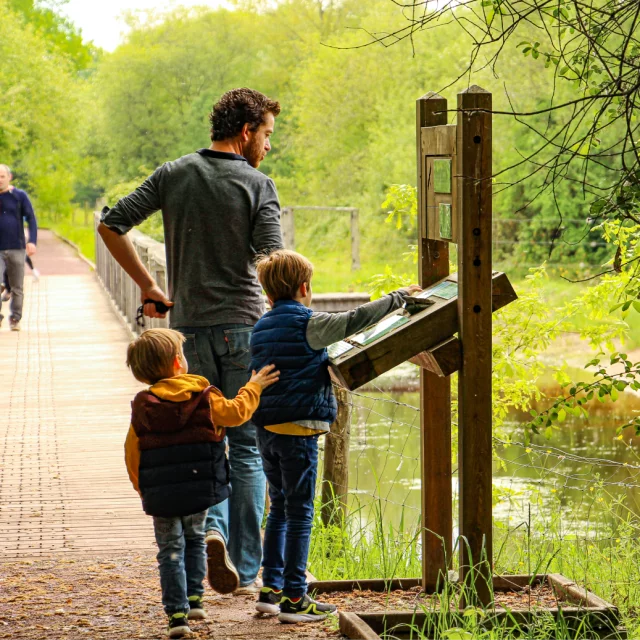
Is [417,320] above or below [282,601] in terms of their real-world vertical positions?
above

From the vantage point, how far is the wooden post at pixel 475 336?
3332mm

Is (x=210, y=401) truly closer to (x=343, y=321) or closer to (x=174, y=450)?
(x=174, y=450)

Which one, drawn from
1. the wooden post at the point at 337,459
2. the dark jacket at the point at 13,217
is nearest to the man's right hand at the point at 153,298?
the wooden post at the point at 337,459

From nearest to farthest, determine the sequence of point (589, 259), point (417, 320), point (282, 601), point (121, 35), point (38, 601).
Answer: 1. point (417, 320)
2. point (282, 601)
3. point (38, 601)
4. point (589, 259)
5. point (121, 35)

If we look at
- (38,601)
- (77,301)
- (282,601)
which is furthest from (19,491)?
(77,301)

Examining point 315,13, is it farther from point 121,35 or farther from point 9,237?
point 9,237

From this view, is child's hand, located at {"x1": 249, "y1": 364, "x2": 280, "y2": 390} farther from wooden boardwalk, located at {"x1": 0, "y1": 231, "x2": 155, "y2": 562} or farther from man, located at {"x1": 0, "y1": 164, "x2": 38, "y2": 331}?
man, located at {"x1": 0, "y1": 164, "x2": 38, "y2": 331}

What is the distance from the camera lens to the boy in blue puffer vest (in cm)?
357

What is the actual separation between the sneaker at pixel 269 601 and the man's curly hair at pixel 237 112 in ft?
5.04

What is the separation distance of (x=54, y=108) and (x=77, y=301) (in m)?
24.7

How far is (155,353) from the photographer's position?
137 inches

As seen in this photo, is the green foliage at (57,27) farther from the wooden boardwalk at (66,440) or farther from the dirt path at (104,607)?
the dirt path at (104,607)

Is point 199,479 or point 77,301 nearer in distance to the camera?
point 199,479

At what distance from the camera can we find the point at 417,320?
3.43 meters
